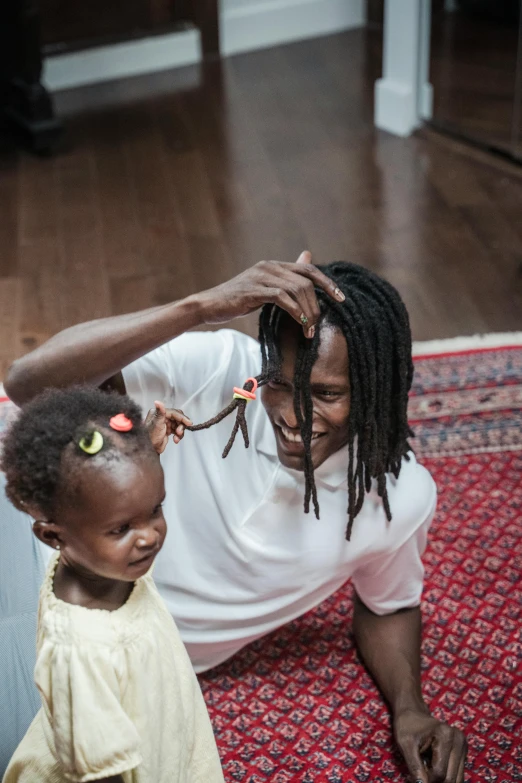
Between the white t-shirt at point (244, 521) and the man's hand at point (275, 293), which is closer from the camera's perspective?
the man's hand at point (275, 293)

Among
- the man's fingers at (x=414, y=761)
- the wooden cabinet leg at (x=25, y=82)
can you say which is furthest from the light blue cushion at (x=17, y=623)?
the wooden cabinet leg at (x=25, y=82)

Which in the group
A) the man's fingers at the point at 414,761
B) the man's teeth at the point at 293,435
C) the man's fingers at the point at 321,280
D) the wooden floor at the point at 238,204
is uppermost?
the man's fingers at the point at 321,280

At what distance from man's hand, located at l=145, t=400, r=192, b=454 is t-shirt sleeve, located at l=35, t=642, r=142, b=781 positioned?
0.31m

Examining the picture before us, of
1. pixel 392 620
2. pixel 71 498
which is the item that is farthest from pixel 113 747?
pixel 392 620

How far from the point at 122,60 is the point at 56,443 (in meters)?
4.41

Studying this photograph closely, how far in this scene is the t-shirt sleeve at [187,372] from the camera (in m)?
1.91

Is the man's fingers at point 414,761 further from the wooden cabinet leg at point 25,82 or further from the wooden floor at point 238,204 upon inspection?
the wooden cabinet leg at point 25,82

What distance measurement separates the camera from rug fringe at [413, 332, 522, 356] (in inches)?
118

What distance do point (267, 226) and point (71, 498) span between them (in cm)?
276

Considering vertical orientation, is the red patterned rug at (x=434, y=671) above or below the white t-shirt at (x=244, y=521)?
below

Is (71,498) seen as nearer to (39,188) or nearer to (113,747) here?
(113,747)

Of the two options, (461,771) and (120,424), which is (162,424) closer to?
(120,424)

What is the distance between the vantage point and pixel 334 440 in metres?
1.81

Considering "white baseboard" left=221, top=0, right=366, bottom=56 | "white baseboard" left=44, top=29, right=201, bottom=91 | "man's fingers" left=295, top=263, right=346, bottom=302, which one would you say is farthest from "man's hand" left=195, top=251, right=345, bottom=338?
"white baseboard" left=221, top=0, right=366, bottom=56
